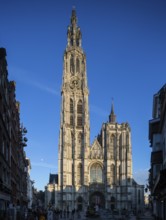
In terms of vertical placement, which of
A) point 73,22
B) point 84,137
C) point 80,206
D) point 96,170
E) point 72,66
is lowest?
point 80,206

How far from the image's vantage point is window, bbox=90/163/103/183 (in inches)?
4574

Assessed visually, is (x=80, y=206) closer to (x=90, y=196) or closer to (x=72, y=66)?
(x=90, y=196)

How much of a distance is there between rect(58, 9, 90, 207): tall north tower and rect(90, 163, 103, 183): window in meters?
3.88

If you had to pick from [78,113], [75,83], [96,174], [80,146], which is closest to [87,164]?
[96,174]

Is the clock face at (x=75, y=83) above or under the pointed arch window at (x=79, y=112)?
above

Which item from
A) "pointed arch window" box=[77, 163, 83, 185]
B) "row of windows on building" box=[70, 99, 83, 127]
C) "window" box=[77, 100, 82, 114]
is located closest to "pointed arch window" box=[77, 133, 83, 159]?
"pointed arch window" box=[77, 163, 83, 185]

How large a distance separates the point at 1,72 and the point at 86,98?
289 feet

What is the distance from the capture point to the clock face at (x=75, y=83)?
122688mm

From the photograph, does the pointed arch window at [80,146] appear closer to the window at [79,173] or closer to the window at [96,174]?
the window at [79,173]

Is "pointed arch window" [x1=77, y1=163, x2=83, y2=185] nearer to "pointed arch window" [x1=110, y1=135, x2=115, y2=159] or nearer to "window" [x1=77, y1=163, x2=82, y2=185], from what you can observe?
"window" [x1=77, y1=163, x2=82, y2=185]

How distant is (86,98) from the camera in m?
121

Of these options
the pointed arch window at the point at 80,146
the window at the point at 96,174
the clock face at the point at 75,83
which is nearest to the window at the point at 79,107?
the clock face at the point at 75,83

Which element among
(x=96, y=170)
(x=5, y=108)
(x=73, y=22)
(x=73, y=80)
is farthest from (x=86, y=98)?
(x=5, y=108)

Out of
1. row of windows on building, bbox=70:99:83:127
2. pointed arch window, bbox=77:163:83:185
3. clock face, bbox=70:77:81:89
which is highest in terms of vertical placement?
clock face, bbox=70:77:81:89
